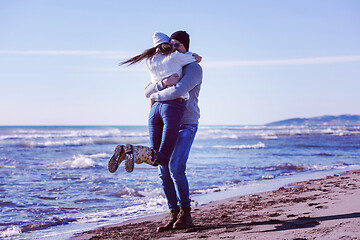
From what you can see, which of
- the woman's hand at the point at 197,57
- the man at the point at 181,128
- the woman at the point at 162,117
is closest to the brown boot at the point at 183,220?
the man at the point at 181,128

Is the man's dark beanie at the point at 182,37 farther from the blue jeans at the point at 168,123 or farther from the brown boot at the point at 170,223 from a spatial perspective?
the brown boot at the point at 170,223

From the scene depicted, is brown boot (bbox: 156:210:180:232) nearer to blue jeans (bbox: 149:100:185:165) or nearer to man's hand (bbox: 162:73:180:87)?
blue jeans (bbox: 149:100:185:165)

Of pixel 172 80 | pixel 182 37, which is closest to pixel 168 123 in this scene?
pixel 172 80

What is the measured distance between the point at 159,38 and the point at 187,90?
1.84 ft

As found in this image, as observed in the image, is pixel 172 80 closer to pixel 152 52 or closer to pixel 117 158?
pixel 152 52

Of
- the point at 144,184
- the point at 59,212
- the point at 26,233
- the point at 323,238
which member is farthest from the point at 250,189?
the point at 323,238

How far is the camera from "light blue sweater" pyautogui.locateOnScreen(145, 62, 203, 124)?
3.40 metres

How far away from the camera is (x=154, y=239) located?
3391mm

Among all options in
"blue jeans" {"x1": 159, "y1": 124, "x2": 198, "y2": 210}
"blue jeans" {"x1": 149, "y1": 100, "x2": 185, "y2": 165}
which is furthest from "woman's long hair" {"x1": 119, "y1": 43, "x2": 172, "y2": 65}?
"blue jeans" {"x1": 159, "y1": 124, "x2": 198, "y2": 210}

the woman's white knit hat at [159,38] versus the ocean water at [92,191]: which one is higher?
the woman's white knit hat at [159,38]

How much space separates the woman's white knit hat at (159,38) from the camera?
138 inches

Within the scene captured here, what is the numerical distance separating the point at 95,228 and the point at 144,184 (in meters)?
3.58

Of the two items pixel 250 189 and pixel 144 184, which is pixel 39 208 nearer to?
pixel 144 184

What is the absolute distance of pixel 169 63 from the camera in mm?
3477
